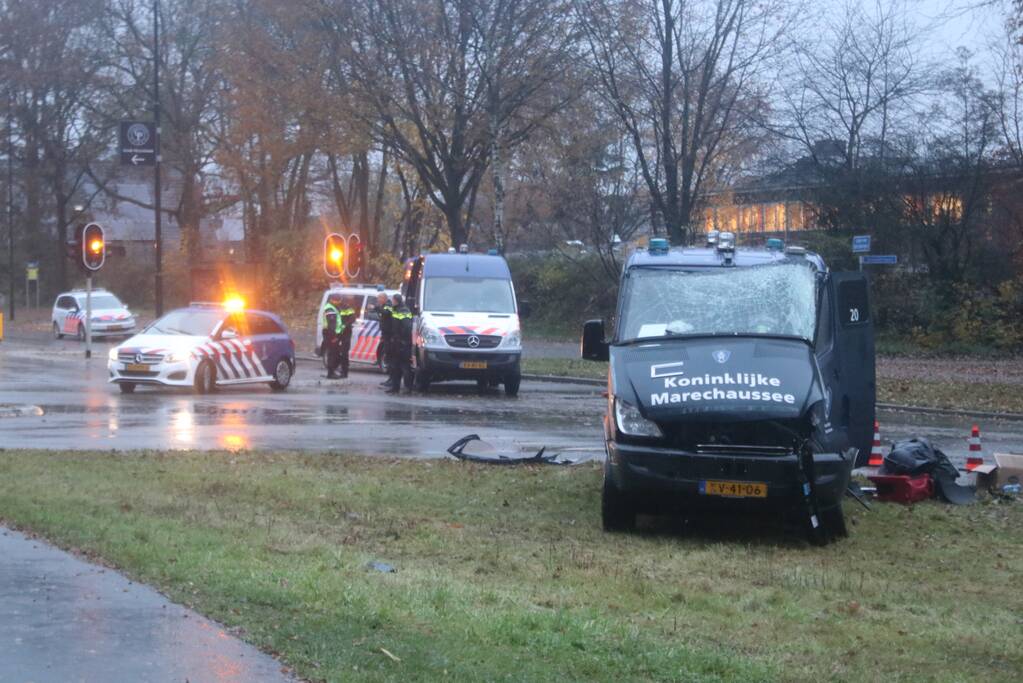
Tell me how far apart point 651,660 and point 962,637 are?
2.04m

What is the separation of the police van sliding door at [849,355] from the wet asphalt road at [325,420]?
3468mm

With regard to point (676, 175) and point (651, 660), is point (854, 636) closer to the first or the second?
point (651, 660)

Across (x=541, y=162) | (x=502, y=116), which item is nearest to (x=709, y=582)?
(x=502, y=116)

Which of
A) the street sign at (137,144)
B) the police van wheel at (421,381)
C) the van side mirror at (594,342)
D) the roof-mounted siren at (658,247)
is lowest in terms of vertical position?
the police van wheel at (421,381)

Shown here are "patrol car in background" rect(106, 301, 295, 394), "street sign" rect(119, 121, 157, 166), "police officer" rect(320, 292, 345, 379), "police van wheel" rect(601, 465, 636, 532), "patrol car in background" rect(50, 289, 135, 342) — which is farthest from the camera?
"patrol car in background" rect(50, 289, 135, 342)

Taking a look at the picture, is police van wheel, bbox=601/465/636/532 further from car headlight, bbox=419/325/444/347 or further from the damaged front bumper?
car headlight, bbox=419/325/444/347

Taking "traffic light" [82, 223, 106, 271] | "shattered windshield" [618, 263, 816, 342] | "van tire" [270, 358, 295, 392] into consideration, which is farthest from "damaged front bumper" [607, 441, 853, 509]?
"traffic light" [82, 223, 106, 271]

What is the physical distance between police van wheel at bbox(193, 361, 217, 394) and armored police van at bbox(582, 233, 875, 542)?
1345 centimetres

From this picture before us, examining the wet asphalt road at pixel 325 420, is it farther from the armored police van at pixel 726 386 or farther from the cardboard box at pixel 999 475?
the armored police van at pixel 726 386

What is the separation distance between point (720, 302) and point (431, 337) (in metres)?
14.4

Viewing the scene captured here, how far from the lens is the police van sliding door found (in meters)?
11.9

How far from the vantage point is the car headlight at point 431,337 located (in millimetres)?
25609

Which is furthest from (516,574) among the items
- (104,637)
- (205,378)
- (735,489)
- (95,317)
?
(95,317)

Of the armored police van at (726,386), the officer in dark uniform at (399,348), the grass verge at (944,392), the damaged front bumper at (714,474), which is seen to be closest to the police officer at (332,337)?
the officer in dark uniform at (399,348)
